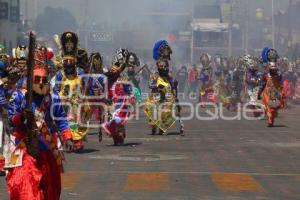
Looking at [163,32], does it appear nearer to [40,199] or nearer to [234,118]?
[234,118]

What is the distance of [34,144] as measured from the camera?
11414 millimetres

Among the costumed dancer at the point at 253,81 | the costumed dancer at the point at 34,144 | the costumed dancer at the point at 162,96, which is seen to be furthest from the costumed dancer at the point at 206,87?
the costumed dancer at the point at 34,144

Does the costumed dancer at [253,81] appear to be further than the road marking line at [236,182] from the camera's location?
Yes

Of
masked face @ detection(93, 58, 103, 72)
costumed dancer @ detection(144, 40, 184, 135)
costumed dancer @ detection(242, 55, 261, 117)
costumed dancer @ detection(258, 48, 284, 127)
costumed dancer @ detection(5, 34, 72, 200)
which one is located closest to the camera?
costumed dancer @ detection(5, 34, 72, 200)

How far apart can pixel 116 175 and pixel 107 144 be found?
6.23 metres

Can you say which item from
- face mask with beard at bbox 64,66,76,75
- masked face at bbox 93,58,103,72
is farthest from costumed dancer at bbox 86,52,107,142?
face mask with beard at bbox 64,66,76,75

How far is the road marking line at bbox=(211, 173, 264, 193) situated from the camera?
50.0 ft

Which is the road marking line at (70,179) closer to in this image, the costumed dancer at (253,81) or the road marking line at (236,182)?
the road marking line at (236,182)

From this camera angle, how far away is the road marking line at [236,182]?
50.0 ft

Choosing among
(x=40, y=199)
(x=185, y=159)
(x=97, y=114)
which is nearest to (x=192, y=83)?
(x=97, y=114)

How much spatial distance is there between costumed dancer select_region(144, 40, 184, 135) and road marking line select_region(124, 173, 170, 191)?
29.7 ft

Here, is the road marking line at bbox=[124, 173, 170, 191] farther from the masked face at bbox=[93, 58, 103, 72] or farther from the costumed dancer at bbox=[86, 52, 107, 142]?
the masked face at bbox=[93, 58, 103, 72]

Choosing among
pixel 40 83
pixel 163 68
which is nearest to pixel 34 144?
pixel 40 83

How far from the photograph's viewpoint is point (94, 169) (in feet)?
58.3
